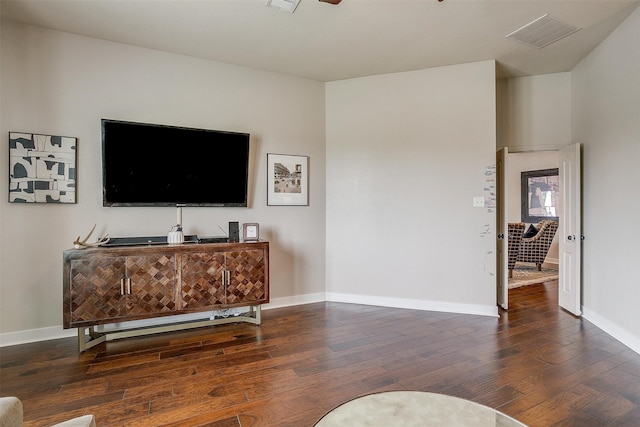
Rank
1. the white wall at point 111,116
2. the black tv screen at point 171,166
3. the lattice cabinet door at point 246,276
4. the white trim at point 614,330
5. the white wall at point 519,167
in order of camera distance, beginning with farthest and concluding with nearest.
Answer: the white wall at point 519,167 < the lattice cabinet door at point 246,276 < the black tv screen at point 171,166 < the white wall at point 111,116 < the white trim at point 614,330

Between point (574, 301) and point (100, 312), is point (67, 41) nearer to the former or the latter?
point (100, 312)

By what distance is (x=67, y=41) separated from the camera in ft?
10.0

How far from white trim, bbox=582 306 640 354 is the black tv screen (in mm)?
3957

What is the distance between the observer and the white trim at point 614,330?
9.04 feet

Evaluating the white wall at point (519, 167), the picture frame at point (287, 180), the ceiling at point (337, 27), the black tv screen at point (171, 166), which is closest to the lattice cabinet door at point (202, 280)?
the black tv screen at point (171, 166)

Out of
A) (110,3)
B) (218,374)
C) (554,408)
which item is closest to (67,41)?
(110,3)

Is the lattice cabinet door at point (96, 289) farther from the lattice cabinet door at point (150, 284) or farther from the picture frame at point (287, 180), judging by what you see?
the picture frame at point (287, 180)

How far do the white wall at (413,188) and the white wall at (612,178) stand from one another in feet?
3.40

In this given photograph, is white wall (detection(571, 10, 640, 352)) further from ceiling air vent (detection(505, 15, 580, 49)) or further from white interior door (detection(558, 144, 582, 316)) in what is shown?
ceiling air vent (detection(505, 15, 580, 49))

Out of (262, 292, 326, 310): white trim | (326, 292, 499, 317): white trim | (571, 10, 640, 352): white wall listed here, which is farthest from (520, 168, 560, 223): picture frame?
(262, 292, 326, 310): white trim

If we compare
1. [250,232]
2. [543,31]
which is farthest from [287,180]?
[543,31]

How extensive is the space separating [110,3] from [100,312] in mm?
2612

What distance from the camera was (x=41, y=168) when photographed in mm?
2926

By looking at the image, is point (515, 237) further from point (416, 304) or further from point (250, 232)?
point (250, 232)
